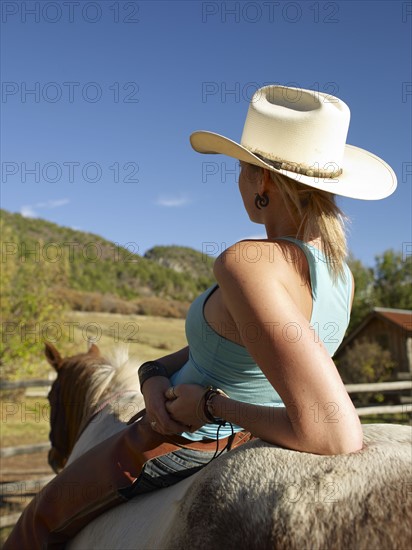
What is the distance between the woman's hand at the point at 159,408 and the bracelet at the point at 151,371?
4 cm

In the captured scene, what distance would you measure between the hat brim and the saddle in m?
0.71

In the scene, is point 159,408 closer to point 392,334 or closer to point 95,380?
point 95,380

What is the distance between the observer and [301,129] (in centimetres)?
140

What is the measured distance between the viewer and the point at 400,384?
9094mm

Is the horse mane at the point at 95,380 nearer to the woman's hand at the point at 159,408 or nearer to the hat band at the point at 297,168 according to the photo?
the woman's hand at the point at 159,408

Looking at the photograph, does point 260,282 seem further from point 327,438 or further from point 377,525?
point 377,525

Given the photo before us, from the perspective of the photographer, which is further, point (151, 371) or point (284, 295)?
point (151, 371)

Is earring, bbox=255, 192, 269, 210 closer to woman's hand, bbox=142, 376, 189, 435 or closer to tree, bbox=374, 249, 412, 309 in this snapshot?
woman's hand, bbox=142, 376, 189, 435

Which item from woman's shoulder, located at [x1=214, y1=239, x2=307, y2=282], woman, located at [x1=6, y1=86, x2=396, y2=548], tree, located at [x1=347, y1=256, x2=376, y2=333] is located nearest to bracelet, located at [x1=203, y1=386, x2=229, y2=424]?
woman, located at [x1=6, y1=86, x2=396, y2=548]

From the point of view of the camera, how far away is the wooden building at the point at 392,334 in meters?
17.7

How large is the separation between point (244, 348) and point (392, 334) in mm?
18357

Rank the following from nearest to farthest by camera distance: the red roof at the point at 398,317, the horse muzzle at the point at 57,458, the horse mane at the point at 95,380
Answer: the horse mane at the point at 95,380, the horse muzzle at the point at 57,458, the red roof at the point at 398,317

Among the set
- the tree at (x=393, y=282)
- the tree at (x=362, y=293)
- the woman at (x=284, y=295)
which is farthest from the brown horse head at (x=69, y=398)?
the tree at (x=393, y=282)

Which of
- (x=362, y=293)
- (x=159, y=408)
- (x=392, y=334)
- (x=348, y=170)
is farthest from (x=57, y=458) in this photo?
(x=362, y=293)
